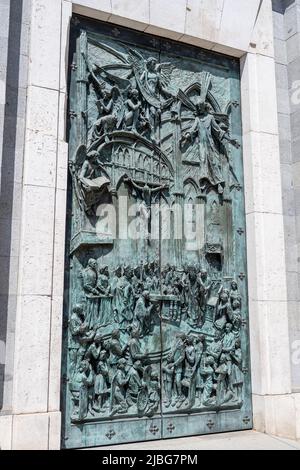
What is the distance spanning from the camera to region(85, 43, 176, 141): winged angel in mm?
7422

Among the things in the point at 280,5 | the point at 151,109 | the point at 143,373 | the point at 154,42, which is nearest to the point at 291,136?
the point at 280,5

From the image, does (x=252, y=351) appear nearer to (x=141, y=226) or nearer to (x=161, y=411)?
(x=161, y=411)

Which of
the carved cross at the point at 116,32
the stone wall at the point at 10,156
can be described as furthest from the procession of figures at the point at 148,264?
the stone wall at the point at 10,156

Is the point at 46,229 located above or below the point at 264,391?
above

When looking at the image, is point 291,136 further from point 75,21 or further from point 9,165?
point 9,165

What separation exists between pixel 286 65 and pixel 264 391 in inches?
211

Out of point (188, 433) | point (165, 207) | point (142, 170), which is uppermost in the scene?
point (142, 170)

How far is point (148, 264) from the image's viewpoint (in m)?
7.30

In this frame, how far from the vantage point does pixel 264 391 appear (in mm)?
7512

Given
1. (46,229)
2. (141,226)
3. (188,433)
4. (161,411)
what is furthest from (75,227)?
(188,433)

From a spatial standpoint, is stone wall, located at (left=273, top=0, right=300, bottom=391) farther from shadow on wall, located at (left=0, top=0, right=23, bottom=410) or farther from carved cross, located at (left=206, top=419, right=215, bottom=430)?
shadow on wall, located at (left=0, top=0, right=23, bottom=410)

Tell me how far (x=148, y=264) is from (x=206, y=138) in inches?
89.4

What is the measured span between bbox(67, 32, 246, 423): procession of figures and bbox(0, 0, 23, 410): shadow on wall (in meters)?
0.85

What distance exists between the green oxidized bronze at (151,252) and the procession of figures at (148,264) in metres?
0.02
